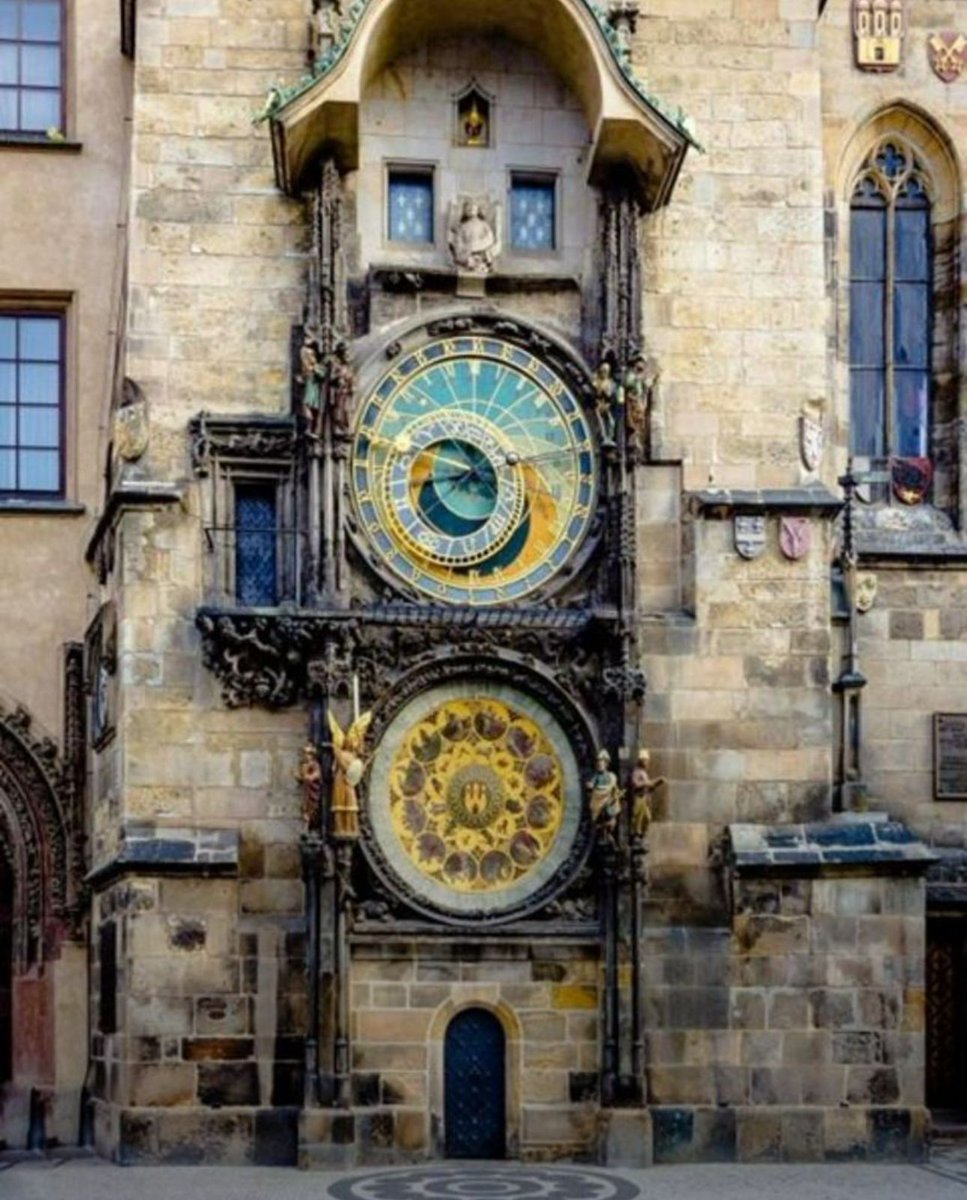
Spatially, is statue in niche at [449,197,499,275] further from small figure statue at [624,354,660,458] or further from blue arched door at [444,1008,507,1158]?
blue arched door at [444,1008,507,1158]

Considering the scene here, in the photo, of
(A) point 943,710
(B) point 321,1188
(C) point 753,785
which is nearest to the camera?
(B) point 321,1188

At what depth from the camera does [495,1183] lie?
1661 cm

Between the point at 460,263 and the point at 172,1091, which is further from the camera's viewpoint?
the point at 460,263

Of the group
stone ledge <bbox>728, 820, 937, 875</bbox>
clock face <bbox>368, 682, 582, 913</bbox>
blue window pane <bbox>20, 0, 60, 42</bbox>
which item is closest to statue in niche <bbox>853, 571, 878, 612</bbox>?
stone ledge <bbox>728, 820, 937, 875</bbox>

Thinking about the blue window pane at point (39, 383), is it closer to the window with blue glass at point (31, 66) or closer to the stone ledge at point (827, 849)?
the window with blue glass at point (31, 66)

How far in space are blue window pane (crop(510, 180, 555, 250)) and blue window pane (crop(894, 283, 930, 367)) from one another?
380cm

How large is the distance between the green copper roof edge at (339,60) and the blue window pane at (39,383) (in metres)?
3.68

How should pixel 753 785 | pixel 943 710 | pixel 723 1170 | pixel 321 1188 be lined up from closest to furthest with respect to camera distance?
pixel 321 1188 < pixel 723 1170 < pixel 753 785 < pixel 943 710

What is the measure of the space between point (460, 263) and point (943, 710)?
586 cm

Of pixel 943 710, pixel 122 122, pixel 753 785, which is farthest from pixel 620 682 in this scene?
pixel 122 122

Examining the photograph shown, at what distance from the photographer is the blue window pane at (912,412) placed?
2119cm

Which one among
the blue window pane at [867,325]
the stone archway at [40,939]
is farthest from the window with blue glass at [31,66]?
the blue window pane at [867,325]

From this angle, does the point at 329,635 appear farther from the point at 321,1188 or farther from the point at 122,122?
the point at 122,122

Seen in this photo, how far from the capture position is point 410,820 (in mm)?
18266
